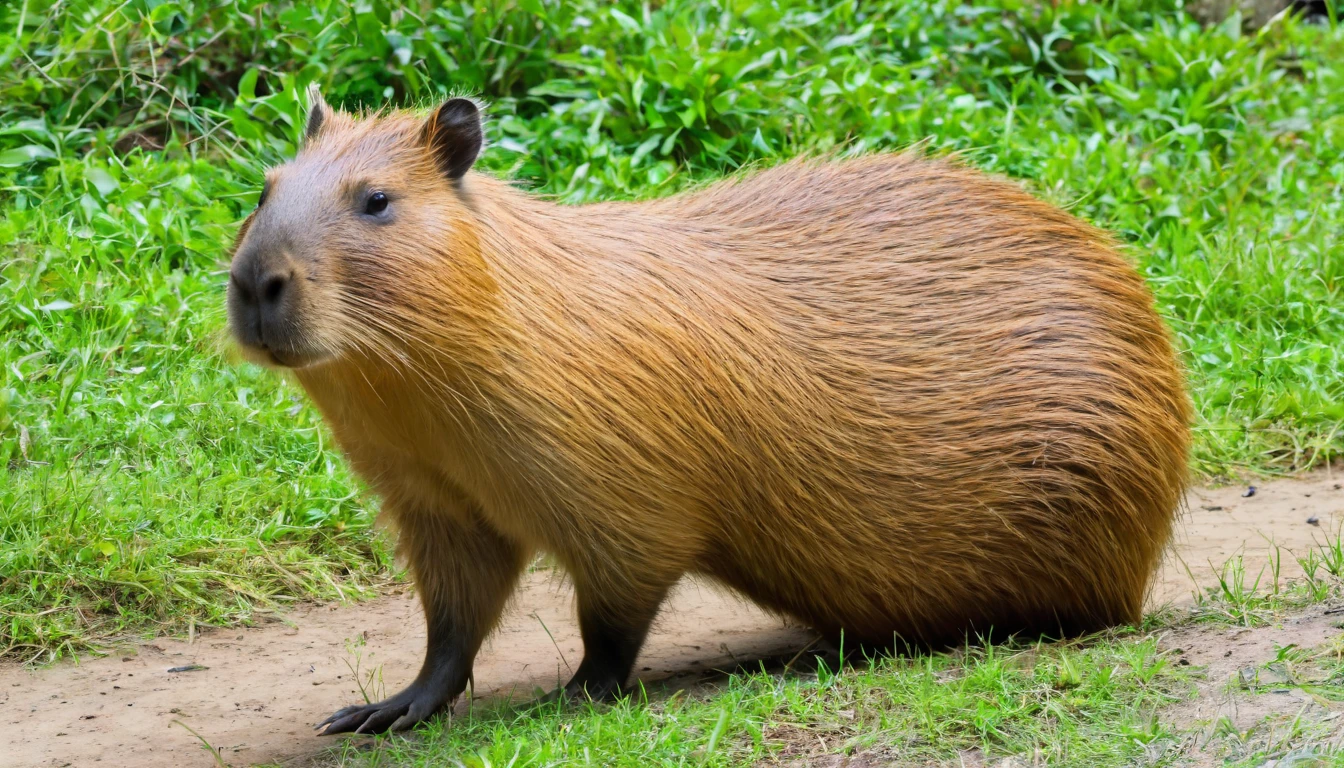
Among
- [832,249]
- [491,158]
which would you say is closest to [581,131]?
[491,158]

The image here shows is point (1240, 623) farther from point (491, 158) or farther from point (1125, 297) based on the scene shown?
point (491, 158)

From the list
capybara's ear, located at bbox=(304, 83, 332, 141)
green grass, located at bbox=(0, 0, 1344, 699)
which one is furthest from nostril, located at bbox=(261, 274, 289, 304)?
green grass, located at bbox=(0, 0, 1344, 699)

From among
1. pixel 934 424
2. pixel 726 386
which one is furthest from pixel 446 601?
pixel 934 424

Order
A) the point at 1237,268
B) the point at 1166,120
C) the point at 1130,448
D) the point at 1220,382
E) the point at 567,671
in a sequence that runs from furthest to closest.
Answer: the point at 1166,120, the point at 1237,268, the point at 1220,382, the point at 567,671, the point at 1130,448

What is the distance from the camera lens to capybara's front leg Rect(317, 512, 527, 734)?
4.00m

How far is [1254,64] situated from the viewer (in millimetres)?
8109

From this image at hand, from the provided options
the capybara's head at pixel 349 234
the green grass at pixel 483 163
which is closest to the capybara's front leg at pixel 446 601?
the capybara's head at pixel 349 234

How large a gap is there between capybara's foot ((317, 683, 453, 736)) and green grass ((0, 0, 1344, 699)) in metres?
1.00

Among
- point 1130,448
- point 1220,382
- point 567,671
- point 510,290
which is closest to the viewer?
point 510,290

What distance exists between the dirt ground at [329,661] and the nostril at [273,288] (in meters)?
1.22

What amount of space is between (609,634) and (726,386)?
692 mm

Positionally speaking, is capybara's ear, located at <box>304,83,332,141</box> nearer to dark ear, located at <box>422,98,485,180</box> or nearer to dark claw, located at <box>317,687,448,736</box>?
dark ear, located at <box>422,98,485,180</box>

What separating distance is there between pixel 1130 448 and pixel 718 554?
1.15 metres

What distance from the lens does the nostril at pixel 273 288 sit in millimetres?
3232
